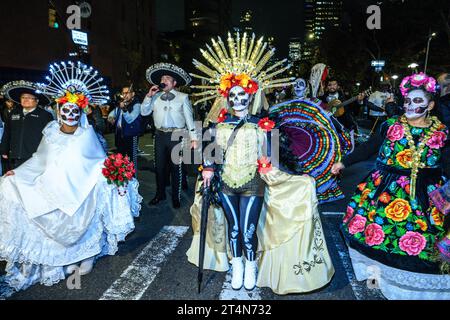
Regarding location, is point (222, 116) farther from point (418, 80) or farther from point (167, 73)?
point (167, 73)

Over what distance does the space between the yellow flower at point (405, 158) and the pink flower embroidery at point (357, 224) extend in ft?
2.26

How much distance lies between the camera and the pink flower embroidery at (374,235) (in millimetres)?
3602

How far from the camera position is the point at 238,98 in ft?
11.9

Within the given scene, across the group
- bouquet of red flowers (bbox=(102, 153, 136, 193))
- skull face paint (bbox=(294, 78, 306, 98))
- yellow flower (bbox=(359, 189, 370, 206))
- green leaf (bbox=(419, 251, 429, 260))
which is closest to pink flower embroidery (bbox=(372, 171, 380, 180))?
yellow flower (bbox=(359, 189, 370, 206))

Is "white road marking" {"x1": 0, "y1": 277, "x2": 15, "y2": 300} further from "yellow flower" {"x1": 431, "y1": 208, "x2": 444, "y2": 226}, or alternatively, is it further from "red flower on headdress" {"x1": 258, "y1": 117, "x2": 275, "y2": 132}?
"yellow flower" {"x1": 431, "y1": 208, "x2": 444, "y2": 226}

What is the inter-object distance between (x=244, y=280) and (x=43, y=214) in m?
2.24

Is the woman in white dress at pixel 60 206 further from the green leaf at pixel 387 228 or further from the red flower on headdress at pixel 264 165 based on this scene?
the green leaf at pixel 387 228

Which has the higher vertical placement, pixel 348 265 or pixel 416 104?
pixel 416 104

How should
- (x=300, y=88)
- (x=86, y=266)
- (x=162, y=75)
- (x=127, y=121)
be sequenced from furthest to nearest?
(x=300, y=88) < (x=127, y=121) < (x=162, y=75) < (x=86, y=266)

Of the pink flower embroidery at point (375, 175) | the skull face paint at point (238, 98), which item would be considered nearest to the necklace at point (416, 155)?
the pink flower embroidery at point (375, 175)

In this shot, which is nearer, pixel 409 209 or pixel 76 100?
pixel 409 209

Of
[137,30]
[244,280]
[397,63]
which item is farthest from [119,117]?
[137,30]

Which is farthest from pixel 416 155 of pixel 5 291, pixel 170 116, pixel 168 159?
pixel 5 291

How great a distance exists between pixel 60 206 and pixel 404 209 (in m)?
3.55
